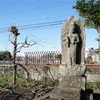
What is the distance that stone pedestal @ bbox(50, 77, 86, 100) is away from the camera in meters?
6.55

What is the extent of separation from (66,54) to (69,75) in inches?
32.3

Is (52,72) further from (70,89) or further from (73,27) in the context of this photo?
(70,89)

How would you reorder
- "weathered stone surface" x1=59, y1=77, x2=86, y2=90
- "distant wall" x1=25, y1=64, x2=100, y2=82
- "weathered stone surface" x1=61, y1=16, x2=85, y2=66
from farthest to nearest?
"distant wall" x1=25, y1=64, x2=100, y2=82 → "weathered stone surface" x1=61, y1=16, x2=85, y2=66 → "weathered stone surface" x1=59, y1=77, x2=86, y2=90

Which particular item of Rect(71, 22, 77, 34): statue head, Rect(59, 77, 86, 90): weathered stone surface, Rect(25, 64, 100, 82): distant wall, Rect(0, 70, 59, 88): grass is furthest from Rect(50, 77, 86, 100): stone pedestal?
Rect(25, 64, 100, 82): distant wall

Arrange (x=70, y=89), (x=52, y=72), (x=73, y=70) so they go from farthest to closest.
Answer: (x=52, y=72) < (x=73, y=70) < (x=70, y=89)

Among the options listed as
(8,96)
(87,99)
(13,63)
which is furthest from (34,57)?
(87,99)

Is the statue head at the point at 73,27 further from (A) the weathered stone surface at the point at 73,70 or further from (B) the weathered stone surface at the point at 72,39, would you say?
(A) the weathered stone surface at the point at 73,70

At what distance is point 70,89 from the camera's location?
6.65 metres

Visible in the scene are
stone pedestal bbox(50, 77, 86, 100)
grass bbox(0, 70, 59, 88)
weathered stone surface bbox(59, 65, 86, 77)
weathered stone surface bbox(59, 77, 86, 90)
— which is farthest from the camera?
grass bbox(0, 70, 59, 88)

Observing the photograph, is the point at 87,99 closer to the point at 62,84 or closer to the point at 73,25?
the point at 62,84

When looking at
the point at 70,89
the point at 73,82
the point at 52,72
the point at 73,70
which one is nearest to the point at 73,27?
the point at 73,70

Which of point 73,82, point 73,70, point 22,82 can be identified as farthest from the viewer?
point 22,82

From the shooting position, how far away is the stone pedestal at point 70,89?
6547 mm

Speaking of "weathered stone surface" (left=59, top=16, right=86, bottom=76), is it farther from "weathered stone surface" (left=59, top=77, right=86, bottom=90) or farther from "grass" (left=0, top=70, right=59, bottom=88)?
"grass" (left=0, top=70, right=59, bottom=88)
